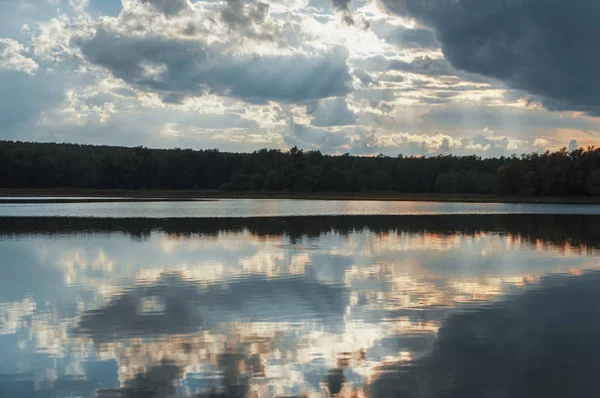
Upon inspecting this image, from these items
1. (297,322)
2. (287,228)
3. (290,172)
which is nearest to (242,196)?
(290,172)

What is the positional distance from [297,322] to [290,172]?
4995 inches

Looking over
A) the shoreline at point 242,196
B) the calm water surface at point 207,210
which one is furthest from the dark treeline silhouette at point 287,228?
the shoreline at point 242,196

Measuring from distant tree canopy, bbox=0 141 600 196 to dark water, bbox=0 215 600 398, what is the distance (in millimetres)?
→ 94150

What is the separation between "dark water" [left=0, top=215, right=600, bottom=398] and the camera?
10109 millimetres

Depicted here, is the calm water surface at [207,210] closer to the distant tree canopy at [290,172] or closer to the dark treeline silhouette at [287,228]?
the dark treeline silhouette at [287,228]

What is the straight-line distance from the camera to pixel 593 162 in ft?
372

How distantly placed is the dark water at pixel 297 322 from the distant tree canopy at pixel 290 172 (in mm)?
94150

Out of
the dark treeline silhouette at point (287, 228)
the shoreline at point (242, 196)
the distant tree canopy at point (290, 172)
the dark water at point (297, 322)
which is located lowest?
the dark water at point (297, 322)

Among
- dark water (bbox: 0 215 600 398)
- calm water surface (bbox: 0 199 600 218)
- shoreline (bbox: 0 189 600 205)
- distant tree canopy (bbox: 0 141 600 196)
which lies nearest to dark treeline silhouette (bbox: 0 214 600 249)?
dark water (bbox: 0 215 600 398)

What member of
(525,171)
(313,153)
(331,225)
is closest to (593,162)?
(525,171)

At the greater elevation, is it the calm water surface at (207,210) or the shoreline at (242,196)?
the shoreline at (242,196)

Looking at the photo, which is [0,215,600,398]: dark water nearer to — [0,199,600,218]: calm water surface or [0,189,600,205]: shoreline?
[0,199,600,218]: calm water surface

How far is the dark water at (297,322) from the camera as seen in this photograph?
10109 millimetres

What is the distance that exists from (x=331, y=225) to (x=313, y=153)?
111 meters
